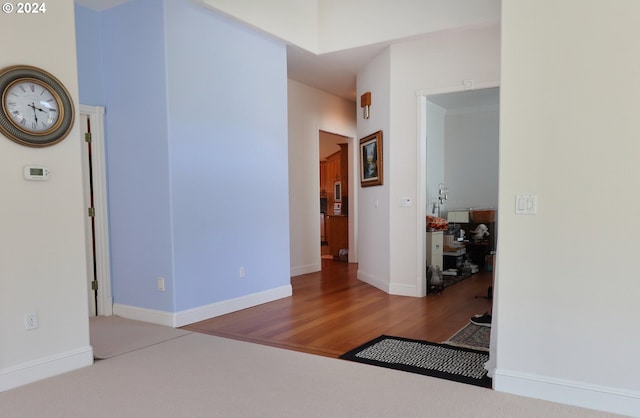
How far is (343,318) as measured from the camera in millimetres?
4227

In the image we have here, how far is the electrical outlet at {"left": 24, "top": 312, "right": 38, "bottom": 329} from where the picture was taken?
2.79m

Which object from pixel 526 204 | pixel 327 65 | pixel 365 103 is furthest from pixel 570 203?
pixel 327 65

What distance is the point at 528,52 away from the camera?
243 cm

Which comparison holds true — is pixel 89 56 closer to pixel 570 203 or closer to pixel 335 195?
pixel 570 203

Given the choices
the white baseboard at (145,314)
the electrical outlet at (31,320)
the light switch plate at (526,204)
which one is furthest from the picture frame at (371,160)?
the electrical outlet at (31,320)

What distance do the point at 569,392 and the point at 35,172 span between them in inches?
137

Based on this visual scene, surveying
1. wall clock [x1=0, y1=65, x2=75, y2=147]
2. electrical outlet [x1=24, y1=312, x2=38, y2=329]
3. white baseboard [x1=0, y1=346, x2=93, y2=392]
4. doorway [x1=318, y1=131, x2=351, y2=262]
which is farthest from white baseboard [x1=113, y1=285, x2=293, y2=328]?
Result: doorway [x1=318, y1=131, x2=351, y2=262]

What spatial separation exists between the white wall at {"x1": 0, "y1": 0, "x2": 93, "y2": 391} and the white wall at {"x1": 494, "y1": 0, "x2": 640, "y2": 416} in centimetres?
281

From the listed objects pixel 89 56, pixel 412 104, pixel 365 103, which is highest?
pixel 89 56

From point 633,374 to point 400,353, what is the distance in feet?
4.64

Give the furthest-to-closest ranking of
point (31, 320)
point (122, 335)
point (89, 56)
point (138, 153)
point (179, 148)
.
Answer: point (89, 56)
point (138, 153)
point (179, 148)
point (122, 335)
point (31, 320)

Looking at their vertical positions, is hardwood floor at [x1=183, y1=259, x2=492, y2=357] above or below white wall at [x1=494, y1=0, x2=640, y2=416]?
below

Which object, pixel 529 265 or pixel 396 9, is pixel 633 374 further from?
pixel 396 9

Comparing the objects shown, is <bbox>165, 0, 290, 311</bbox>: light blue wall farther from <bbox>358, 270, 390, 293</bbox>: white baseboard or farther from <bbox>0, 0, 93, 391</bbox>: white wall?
<bbox>358, 270, 390, 293</bbox>: white baseboard
